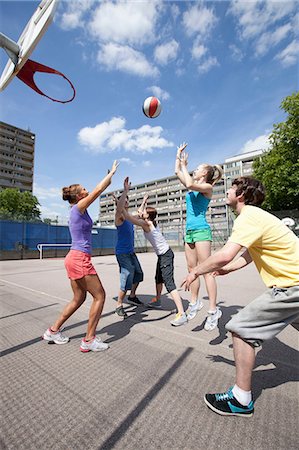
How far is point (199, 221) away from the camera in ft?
11.4

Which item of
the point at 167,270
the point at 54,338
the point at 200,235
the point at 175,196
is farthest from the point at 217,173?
the point at 175,196

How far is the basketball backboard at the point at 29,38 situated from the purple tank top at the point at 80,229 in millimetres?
2939

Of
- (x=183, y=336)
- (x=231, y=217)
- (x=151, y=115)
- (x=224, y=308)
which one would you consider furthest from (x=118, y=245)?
(x=231, y=217)

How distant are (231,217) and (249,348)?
31.7 m

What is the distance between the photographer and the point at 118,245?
4414 millimetres

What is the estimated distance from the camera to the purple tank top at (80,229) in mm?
2805

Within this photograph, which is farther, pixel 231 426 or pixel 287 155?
pixel 287 155

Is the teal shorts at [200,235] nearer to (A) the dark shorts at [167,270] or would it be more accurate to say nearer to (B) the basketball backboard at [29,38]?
(A) the dark shorts at [167,270]

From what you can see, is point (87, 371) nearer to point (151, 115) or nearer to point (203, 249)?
point (203, 249)

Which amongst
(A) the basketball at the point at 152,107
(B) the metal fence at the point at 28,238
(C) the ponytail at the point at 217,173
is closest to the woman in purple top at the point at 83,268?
(C) the ponytail at the point at 217,173

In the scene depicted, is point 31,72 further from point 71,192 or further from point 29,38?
point 71,192

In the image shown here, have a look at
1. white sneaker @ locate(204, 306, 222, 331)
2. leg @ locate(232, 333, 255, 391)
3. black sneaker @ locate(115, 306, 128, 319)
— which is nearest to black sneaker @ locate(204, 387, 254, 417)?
leg @ locate(232, 333, 255, 391)

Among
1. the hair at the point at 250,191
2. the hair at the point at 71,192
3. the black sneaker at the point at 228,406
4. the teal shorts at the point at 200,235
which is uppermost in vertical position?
the hair at the point at 71,192

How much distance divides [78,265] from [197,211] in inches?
71.9
